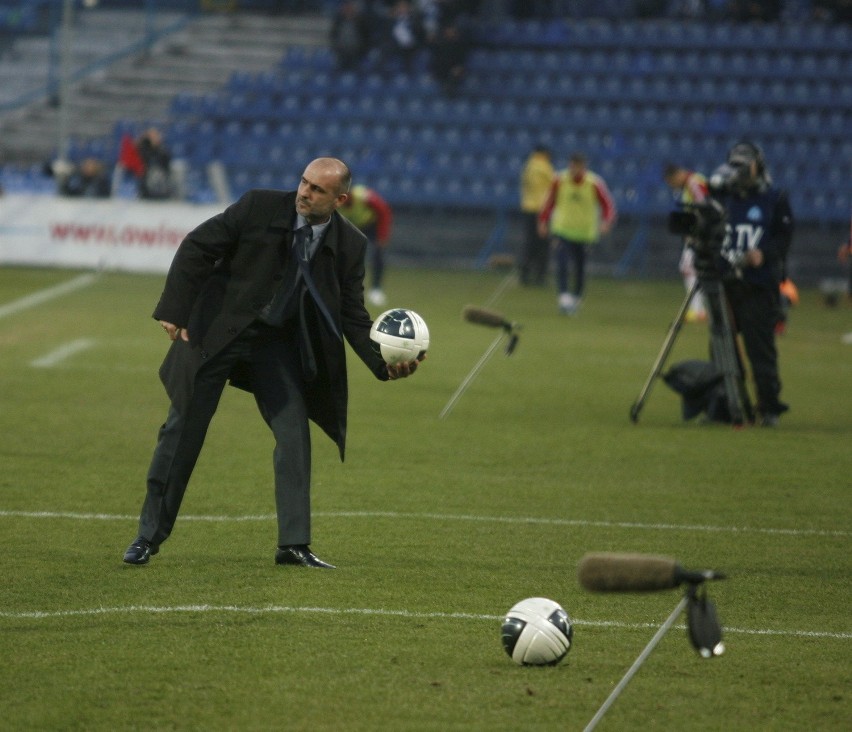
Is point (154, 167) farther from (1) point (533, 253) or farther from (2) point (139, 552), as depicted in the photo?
(2) point (139, 552)

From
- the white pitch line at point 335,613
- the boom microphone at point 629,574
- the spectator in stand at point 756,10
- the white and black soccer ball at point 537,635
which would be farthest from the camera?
the spectator in stand at point 756,10

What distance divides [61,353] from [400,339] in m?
10.4

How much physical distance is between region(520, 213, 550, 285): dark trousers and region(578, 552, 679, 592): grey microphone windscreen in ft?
79.9

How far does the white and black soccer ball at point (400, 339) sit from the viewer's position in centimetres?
761

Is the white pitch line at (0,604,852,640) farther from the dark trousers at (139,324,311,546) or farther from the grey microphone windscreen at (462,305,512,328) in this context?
the grey microphone windscreen at (462,305,512,328)

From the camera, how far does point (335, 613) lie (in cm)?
682

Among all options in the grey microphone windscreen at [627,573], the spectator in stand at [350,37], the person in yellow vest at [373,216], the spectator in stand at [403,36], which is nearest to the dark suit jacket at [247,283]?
the grey microphone windscreen at [627,573]

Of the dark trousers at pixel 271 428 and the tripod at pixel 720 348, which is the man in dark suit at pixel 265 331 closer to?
the dark trousers at pixel 271 428

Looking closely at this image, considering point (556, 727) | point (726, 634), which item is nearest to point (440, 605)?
point (726, 634)

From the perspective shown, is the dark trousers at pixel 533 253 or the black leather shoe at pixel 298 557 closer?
the black leather shoe at pixel 298 557

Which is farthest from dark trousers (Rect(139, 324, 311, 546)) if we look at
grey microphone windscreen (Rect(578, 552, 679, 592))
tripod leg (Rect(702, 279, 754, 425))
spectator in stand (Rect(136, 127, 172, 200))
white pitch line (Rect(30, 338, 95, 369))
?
spectator in stand (Rect(136, 127, 172, 200))

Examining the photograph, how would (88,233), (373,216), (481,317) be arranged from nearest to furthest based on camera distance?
(481,317)
(373,216)
(88,233)

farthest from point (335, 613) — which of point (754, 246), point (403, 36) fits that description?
point (403, 36)

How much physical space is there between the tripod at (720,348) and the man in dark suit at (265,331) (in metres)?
5.47
